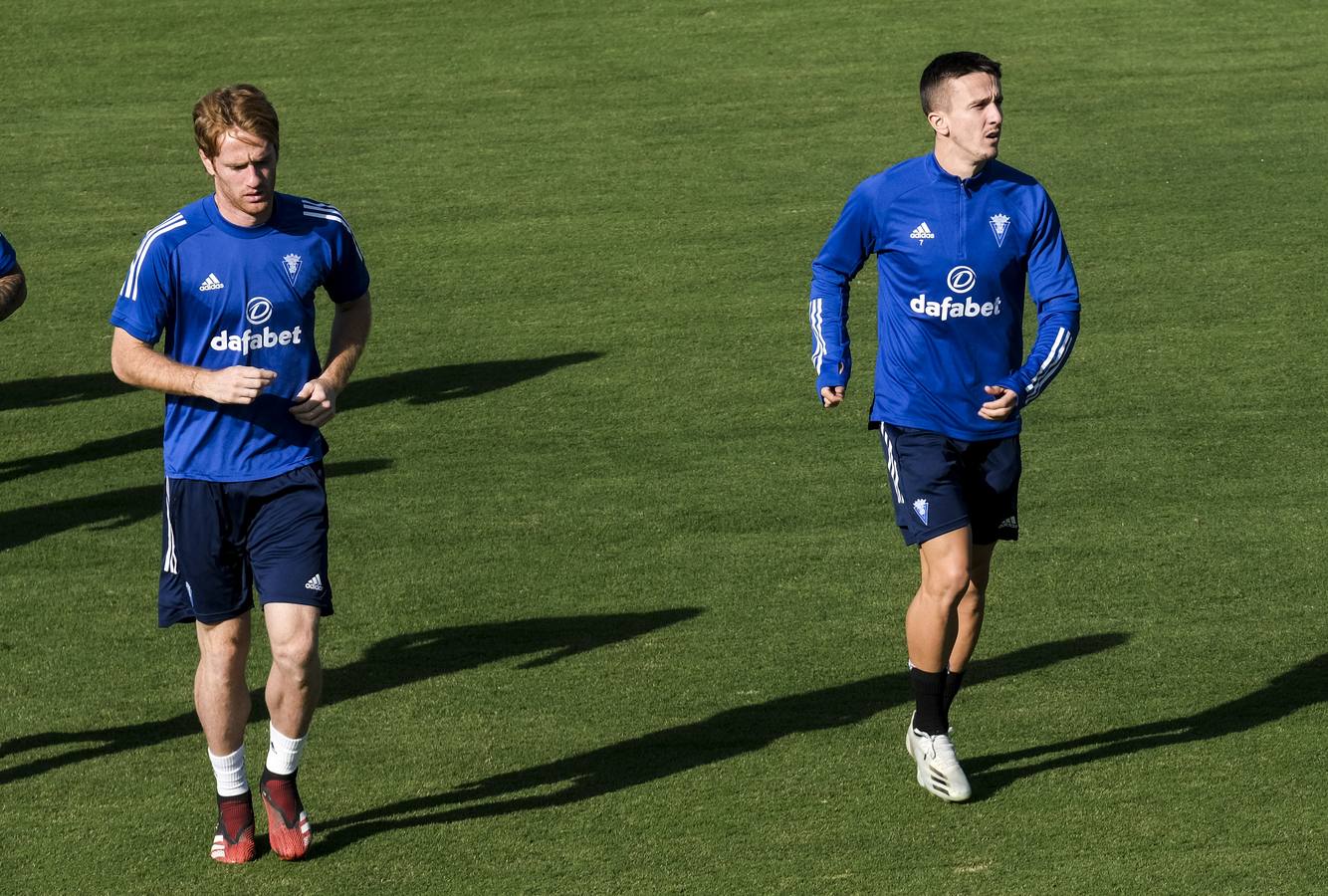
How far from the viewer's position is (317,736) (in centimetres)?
625

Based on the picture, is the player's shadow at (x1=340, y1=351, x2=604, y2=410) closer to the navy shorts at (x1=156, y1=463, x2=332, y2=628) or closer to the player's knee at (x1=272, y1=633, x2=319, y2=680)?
the navy shorts at (x1=156, y1=463, x2=332, y2=628)

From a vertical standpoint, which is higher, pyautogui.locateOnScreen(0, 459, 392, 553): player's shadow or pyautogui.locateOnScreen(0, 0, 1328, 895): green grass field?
pyautogui.locateOnScreen(0, 0, 1328, 895): green grass field

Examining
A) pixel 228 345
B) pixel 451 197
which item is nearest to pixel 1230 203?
pixel 451 197

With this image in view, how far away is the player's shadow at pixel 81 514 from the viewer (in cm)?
849

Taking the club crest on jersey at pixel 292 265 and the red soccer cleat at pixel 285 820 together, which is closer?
the club crest on jersey at pixel 292 265

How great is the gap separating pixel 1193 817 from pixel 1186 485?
3.37 meters

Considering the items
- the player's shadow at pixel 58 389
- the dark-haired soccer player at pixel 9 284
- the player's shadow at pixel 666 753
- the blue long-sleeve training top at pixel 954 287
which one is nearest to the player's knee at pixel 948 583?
the blue long-sleeve training top at pixel 954 287

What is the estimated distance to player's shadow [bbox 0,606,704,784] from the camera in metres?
6.22

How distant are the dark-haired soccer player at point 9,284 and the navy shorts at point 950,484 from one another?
9.38 ft

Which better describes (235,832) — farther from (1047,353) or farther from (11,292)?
(1047,353)

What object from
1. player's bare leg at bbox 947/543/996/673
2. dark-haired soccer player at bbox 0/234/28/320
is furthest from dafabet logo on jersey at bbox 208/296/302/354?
player's bare leg at bbox 947/543/996/673

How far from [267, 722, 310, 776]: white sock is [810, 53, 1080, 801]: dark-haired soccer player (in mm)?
1755

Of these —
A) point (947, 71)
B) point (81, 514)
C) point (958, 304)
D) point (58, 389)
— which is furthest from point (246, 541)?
point (58, 389)

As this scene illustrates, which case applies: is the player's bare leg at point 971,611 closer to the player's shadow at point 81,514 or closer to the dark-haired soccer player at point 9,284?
the dark-haired soccer player at point 9,284
